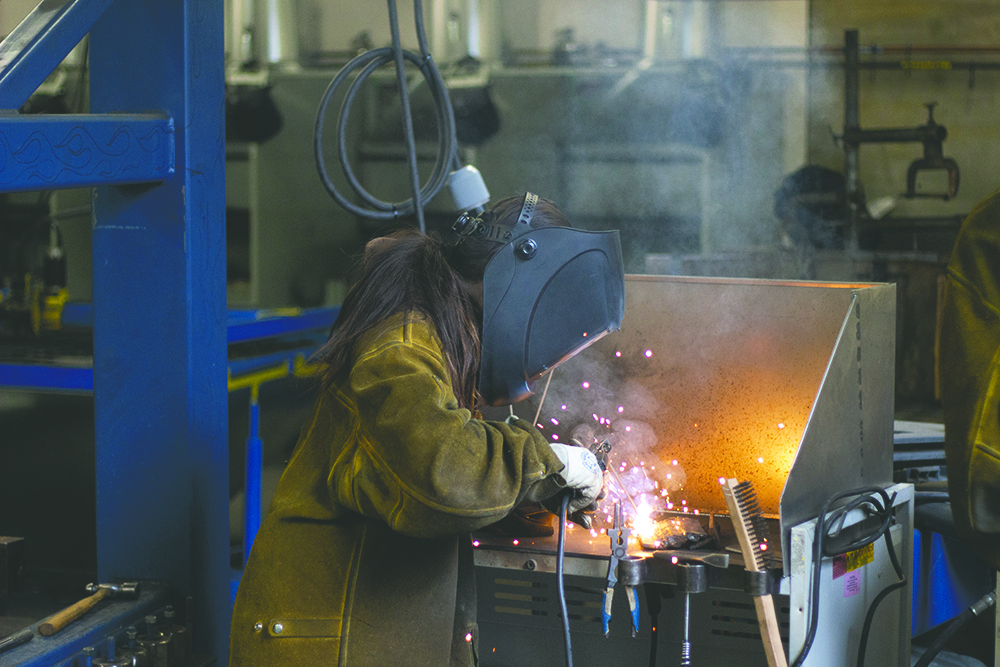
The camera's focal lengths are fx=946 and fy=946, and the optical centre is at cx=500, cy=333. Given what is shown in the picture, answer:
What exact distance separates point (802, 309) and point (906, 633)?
635 mm

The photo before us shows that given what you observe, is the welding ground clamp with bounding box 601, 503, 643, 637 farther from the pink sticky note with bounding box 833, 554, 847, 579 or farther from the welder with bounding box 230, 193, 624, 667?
the pink sticky note with bounding box 833, 554, 847, 579

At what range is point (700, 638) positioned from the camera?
1.88 meters

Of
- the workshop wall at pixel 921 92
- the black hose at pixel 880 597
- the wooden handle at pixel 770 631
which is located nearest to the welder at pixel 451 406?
the wooden handle at pixel 770 631

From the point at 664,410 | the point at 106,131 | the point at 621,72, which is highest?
the point at 621,72

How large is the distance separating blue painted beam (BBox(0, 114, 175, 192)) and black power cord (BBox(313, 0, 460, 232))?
11.4 inches

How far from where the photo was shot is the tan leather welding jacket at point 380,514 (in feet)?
3.74

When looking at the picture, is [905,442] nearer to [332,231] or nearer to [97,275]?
[97,275]

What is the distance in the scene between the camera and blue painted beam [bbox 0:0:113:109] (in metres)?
1.24

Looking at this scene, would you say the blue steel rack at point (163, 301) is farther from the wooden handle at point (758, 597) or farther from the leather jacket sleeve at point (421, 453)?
the wooden handle at point (758, 597)

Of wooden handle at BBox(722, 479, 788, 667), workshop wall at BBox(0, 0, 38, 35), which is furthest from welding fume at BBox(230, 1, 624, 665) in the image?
workshop wall at BBox(0, 0, 38, 35)

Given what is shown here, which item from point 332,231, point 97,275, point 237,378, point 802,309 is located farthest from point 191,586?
point 332,231

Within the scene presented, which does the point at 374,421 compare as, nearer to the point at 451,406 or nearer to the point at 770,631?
the point at 451,406

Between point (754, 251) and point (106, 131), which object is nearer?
point (106, 131)

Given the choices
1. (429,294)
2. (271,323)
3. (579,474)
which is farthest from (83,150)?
(271,323)
